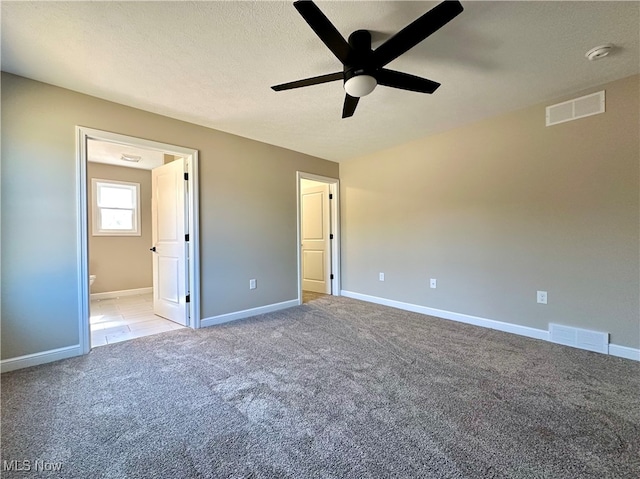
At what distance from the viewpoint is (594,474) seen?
3.97ft

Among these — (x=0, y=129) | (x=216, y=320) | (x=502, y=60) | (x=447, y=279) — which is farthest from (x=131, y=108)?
(x=447, y=279)

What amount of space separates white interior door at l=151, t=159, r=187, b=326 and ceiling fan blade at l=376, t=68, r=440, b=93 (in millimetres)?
2483

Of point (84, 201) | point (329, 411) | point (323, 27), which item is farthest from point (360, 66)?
point (84, 201)

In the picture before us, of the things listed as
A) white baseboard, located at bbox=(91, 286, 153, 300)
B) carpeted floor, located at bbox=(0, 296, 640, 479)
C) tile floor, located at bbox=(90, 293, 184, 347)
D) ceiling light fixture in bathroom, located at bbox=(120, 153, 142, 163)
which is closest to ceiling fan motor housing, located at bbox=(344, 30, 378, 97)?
carpeted floor, located at bbox=(0, 296, 640, 479)

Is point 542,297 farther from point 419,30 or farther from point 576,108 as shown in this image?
point 419,30

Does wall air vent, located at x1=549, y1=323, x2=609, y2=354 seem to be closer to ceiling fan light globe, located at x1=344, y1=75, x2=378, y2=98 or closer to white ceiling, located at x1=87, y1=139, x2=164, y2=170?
ceiling fan light globe, located at x1=344, y1=75, x2=378, y2=98

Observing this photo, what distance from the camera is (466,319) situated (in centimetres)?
330

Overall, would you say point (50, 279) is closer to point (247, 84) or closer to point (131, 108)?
point (131, 108)

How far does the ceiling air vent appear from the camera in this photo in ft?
7.91

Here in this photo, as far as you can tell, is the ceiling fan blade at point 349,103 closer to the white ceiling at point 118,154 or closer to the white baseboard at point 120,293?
the white ceiling at point 118,154

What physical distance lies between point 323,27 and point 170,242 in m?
3.02

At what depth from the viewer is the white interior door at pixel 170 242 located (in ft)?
10.6

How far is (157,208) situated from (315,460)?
11.6 ft

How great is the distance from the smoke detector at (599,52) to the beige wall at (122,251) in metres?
6.35
